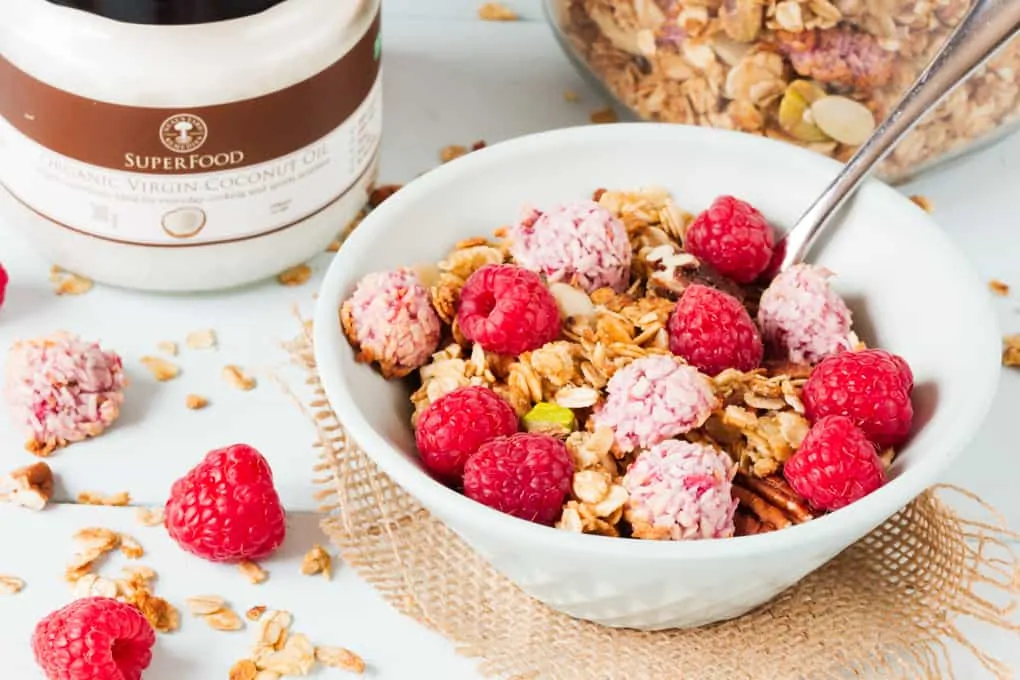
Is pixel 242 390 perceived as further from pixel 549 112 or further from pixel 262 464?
pixel 549 112

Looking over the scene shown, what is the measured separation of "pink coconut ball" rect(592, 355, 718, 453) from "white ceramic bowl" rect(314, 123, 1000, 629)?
3.6 inches

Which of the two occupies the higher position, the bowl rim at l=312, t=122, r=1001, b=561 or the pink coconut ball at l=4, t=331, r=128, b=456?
the bowl rim at l=312, t=122, r=1001, b=561

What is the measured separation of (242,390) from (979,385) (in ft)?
1.65

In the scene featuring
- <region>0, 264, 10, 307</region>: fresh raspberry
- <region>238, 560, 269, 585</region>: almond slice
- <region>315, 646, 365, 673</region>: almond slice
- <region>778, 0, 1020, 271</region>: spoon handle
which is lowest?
<region>0, 264, 10, 307</region>: fresh raspberry

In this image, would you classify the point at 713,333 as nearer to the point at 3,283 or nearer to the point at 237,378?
the point at 237,378

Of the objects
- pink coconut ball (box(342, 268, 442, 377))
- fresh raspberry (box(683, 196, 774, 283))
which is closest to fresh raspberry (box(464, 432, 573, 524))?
pink coconut ball (box(342, 268, 442, 377))

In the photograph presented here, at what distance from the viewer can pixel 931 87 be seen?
99 cm

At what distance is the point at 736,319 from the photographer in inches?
36.8

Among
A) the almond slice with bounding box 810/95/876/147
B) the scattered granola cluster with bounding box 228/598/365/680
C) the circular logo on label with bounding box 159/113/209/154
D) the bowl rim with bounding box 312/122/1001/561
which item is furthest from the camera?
the almond slice with bounding box 810/95/876/147

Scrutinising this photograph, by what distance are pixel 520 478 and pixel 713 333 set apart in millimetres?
169

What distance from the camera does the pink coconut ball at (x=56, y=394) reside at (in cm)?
103

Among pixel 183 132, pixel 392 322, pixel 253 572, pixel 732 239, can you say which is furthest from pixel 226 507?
pixel 732 239

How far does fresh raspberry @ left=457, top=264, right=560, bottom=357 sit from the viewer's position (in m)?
0.92

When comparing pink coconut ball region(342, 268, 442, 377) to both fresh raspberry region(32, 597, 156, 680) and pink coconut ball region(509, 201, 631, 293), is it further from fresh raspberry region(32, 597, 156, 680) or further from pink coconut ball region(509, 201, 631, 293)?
fresh raspberry region(32, 597, 156, 680)
